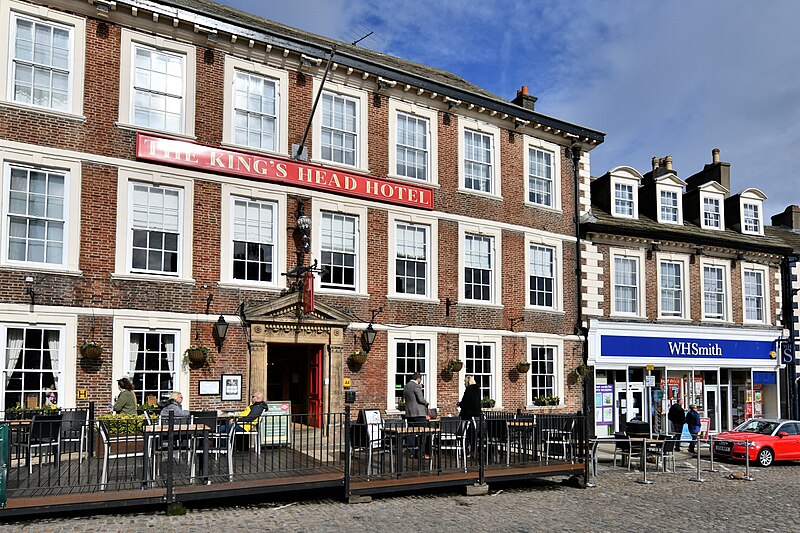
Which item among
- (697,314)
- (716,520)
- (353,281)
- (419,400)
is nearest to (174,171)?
(353,281)

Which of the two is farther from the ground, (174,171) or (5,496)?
(174,171)

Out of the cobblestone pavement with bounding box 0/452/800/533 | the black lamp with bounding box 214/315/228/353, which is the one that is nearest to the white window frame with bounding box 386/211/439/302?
the black lamp with bounding box 214/315/228/353

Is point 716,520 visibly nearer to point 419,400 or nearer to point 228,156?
point 419,400

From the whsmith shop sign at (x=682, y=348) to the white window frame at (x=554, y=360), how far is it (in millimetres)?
1741

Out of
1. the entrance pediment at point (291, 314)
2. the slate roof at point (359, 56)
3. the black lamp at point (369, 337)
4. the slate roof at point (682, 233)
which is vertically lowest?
the black lamp at point (369, 337)

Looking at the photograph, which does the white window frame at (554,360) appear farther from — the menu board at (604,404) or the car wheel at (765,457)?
the car wheel at (765,457)

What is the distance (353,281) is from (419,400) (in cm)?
454

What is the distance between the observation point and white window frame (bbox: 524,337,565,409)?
853 inches

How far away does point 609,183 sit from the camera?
83.3ft

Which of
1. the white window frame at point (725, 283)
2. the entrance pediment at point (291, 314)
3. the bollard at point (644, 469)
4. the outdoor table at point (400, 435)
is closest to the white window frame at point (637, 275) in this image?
the white window frame at point (725, 283)

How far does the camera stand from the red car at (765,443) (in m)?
20.2

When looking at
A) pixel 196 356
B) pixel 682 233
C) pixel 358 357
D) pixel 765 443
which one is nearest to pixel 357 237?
pixel 358 357

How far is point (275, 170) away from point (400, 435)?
7613 millimetres

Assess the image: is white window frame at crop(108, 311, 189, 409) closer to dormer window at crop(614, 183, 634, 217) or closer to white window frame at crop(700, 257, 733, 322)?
dormer window at crop(614, 183, 634, 217)
